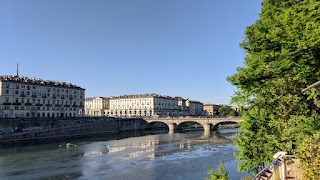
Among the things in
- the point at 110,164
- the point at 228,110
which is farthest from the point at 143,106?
the point at 110,164

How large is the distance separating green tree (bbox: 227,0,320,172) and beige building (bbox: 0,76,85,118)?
8642 cm

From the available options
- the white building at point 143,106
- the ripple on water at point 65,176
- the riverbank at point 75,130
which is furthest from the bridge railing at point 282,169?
the white building at point 143,106

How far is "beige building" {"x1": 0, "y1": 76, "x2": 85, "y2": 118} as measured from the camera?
299ft

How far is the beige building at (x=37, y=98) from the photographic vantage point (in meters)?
91.2

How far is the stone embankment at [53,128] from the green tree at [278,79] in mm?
60610

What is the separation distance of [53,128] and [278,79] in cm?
7119

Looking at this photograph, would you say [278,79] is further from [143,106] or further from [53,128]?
[143,106]

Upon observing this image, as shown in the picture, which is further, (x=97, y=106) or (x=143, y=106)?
(x=97, y=106)

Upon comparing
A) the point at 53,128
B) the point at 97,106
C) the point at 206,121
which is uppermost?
the point at 97,106

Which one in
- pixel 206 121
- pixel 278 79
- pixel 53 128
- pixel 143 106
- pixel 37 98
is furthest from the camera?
pixel 143 106

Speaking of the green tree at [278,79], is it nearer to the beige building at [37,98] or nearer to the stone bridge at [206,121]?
the stone bridge at [206,121]

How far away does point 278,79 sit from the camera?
662 inches

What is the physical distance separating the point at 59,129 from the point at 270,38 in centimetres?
7308

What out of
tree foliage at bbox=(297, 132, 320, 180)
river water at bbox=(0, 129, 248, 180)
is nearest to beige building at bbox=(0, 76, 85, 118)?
river water at bbox=(0, 129, 248, 180)
